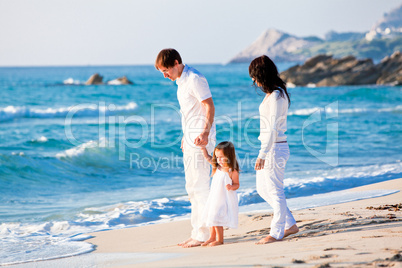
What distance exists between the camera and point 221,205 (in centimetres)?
438

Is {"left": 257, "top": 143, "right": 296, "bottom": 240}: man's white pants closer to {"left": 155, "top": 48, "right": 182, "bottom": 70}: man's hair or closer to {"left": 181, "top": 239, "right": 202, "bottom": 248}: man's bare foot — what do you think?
{"left": 181, "top": 239, "right": 202, "bottom": 248}: man's bare foot

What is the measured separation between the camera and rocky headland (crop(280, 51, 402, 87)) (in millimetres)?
47872

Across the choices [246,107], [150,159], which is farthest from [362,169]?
[246,107]

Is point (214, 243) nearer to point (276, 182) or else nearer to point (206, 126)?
point (276, 182)

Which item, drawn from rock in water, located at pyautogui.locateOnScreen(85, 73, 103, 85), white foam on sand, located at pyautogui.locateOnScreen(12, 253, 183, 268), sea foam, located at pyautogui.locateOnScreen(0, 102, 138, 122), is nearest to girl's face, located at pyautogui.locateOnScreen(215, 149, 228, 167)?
white foam on sand, located at pyautogui.locateOnScreen(12, 253, 183, 268)

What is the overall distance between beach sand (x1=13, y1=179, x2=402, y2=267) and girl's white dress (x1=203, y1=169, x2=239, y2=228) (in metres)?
0.23

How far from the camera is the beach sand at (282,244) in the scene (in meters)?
3.41

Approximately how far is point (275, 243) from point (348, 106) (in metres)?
24.2

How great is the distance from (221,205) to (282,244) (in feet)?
2.17

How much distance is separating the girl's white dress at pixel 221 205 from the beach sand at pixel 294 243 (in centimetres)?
23

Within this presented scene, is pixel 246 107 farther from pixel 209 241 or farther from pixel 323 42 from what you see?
pixel 323 42

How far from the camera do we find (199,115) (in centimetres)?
445

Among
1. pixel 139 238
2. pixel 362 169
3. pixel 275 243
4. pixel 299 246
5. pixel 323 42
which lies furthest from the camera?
pixel 323 42

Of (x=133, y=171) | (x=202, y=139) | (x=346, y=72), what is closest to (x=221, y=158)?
(x=202, y=139)
